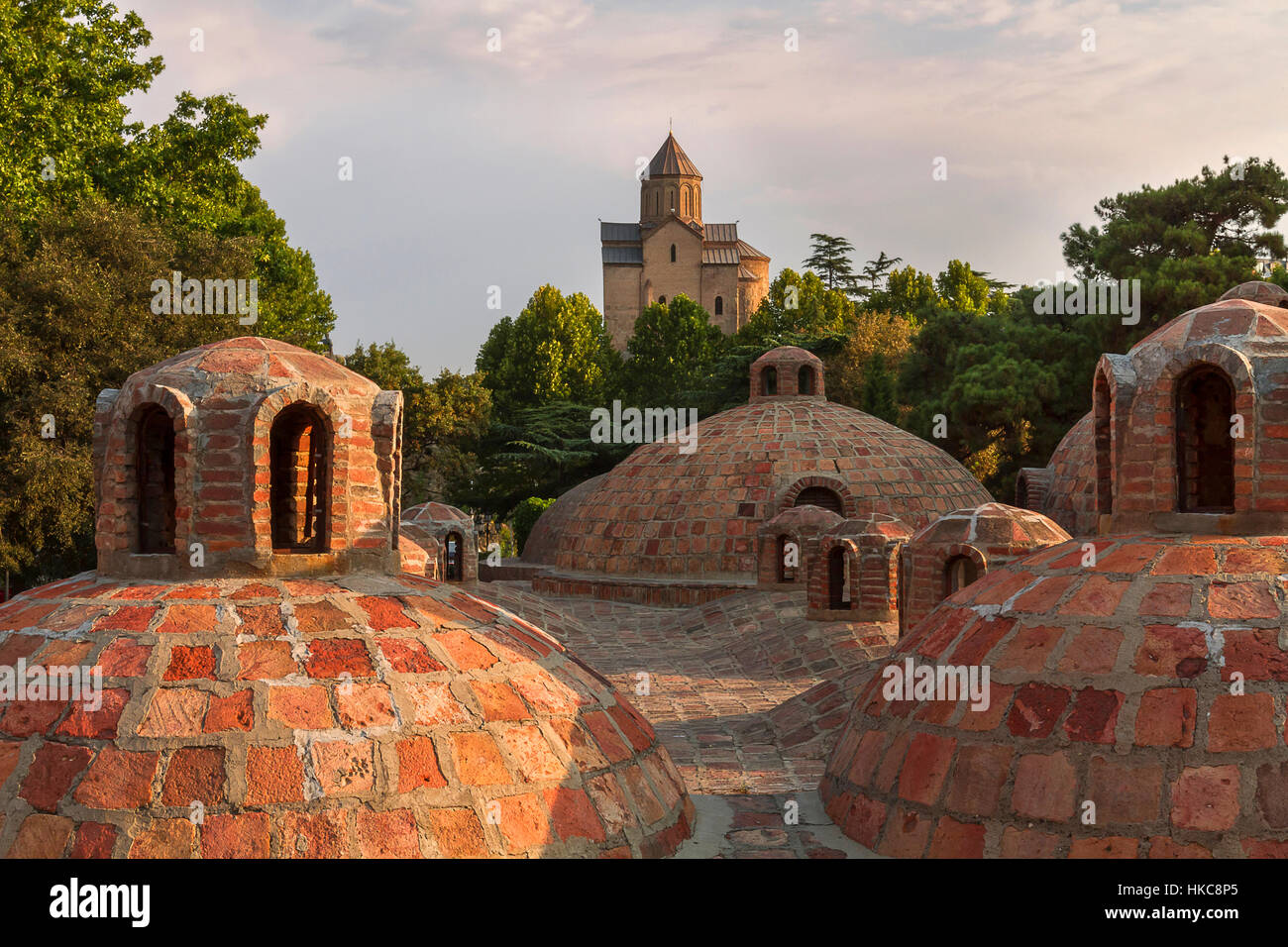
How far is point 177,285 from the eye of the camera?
22984 mm

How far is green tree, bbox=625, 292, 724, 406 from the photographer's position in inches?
2036

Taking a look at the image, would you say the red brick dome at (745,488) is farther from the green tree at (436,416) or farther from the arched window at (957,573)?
the green tree at (436,416)

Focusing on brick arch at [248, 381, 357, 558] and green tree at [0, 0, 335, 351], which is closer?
brick arch at [248, 381, 357, 558]

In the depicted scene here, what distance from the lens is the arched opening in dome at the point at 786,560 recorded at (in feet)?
74.0

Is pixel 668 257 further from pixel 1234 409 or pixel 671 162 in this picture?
pixel 1234 409

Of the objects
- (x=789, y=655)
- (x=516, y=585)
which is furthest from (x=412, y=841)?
(x=516, y=585)

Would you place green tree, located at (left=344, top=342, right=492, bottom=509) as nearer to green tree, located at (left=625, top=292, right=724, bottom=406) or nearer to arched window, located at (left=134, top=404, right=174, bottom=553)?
green tree, located at (left=625, top=292, right=724, bottom=406)

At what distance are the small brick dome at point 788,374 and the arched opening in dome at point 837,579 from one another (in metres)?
8.82

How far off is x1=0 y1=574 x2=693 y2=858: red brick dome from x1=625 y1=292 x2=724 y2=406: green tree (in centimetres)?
4435

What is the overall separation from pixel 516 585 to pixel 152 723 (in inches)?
897

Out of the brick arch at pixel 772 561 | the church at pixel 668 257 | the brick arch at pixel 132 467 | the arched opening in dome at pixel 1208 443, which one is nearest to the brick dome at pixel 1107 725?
the arched opening in dome at pixel 1208 443

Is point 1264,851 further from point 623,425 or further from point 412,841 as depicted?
point 623,425

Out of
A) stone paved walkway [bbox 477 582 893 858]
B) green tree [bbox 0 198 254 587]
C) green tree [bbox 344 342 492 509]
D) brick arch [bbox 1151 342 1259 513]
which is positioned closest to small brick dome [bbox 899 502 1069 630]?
stone paved walkway [bbox 477 582 893 858]

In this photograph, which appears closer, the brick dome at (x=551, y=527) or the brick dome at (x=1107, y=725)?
the brick dome at (x=1107, y=725)
